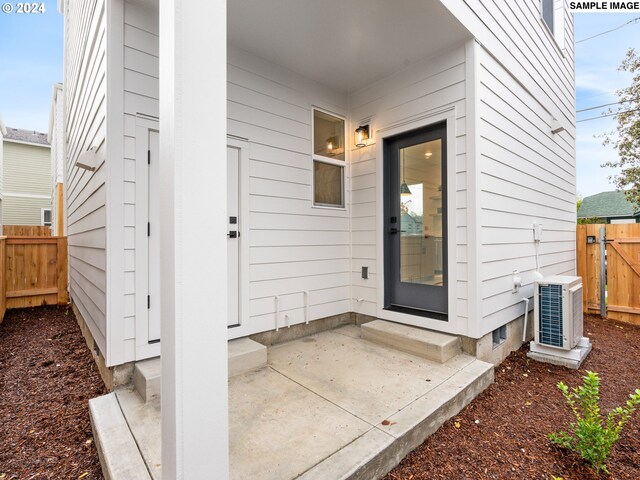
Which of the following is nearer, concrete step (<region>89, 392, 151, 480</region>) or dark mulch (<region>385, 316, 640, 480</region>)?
concrete step (<region>89, 392, 151, 480</region>)

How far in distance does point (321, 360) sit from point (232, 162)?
202 centimetres

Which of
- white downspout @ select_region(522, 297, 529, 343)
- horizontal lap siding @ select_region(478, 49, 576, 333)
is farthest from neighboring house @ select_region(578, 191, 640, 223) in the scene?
white downspout @ select_region(522, 297, 529, 343)

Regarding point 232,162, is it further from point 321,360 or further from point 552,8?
point 552,8

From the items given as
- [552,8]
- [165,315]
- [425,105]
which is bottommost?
[165,315]

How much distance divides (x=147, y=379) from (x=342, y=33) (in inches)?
126

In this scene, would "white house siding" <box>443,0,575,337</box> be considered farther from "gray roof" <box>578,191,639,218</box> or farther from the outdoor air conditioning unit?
"gray roof" <box>578,191,639,218</box>

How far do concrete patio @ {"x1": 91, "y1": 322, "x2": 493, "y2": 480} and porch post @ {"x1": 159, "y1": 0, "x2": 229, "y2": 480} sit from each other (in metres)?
0.54

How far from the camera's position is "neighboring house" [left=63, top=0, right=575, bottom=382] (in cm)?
238

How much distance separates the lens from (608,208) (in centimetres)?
1677

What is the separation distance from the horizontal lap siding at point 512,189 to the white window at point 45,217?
17346 mm

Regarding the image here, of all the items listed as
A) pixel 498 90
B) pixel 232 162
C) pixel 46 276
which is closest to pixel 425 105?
pixel 498 90

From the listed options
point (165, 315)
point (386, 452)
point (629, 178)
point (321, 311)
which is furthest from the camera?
point (629, 178)

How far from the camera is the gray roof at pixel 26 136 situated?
1369 cm

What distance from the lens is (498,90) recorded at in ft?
10.9
